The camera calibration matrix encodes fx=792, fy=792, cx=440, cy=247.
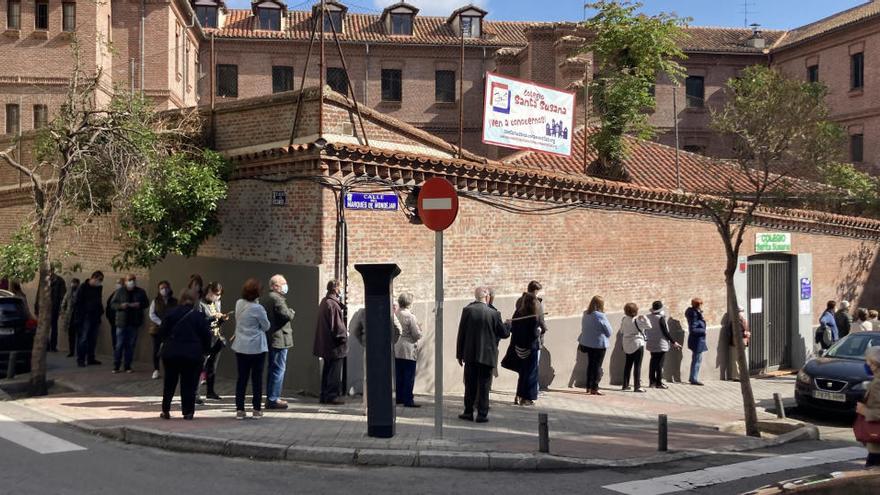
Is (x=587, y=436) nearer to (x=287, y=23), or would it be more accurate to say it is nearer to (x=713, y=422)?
(x=713, y=422)

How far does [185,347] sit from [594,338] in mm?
7164

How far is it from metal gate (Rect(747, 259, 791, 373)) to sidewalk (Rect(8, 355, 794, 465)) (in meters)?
5.54

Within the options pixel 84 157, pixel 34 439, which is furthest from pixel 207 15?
pixel 34 439

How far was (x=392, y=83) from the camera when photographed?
42344 millimetres

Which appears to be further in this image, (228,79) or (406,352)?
(228,79)

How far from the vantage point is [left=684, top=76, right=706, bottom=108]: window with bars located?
44812 mm

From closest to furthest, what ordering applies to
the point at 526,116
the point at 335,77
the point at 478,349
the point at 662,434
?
the point at 662,434
the point at 478,349
the point at 526,116
the point at 335,77

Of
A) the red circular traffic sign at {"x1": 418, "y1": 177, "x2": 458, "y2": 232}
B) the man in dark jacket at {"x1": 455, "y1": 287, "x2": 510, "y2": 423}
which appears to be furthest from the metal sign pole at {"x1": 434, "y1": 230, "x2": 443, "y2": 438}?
the man in dark jacket at {"x1": 455, "y1": 287, "x2": 510, "y2": 423}

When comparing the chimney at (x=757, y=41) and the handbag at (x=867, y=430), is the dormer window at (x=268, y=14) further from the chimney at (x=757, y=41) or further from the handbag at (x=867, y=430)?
the handbag at (x=867, y=430)

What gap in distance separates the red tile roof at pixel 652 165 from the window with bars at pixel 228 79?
71.7 ft

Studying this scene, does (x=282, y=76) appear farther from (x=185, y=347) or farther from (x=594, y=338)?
(x=185, y=347)

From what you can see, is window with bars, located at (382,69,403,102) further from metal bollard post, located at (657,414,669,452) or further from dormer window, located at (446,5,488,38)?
metal bollard post, located at (657,414,669,452)

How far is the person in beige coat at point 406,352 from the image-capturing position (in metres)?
11.1

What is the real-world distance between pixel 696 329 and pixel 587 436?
281 inches
